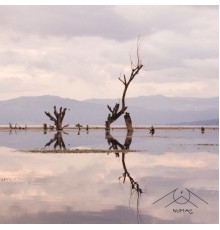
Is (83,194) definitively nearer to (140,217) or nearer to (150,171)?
(140,217)

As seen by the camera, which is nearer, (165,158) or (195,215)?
(195,215)

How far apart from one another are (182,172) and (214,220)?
10194 millimetres

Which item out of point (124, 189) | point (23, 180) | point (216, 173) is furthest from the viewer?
point (216, 173)

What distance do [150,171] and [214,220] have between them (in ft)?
34.3

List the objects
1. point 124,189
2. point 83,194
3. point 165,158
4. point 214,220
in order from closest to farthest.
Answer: point 214,220 < point 83,194 < point 124,189 < point 165,158

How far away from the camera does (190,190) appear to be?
19125 mm

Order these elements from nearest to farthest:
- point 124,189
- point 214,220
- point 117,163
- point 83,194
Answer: point 214,220, point 83,194, point 124,189, point 117,163

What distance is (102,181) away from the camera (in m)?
21.5

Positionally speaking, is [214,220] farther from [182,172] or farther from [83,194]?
[182,172]

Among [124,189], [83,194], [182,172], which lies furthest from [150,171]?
[83,194]

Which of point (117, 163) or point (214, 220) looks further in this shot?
point (117, 163)

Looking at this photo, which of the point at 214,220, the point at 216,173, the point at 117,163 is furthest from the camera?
the point at 117,163
